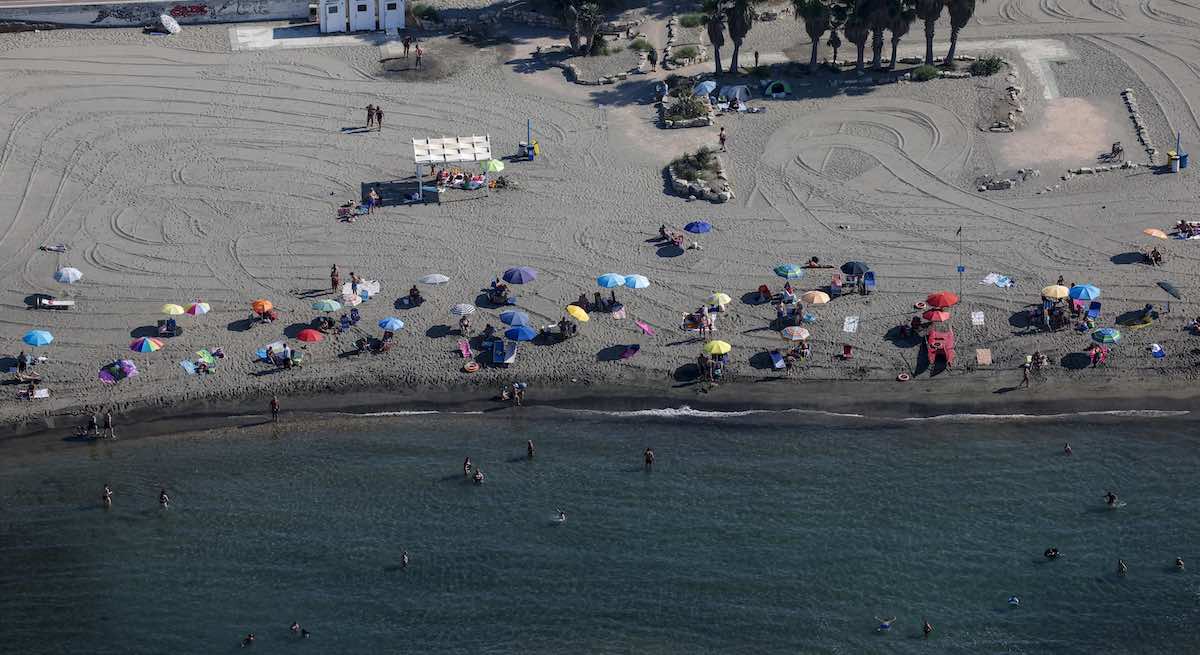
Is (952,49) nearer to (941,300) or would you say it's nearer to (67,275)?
(941,300)

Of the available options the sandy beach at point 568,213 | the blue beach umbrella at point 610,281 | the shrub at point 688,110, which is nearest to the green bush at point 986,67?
the sandy beach at point 568,213

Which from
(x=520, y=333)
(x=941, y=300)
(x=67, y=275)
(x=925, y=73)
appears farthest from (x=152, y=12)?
(x=941, y=300)

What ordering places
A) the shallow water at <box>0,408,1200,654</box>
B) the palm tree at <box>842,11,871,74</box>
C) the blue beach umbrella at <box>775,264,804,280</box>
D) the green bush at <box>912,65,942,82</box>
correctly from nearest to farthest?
the shallow water at <box>0,408,1200,654</box> < the blue beach umbrella at <box>775,264,804,280</box> < the palm tree at <box>842,11,871,74</box> < the green bush at <box>912,65,942,82</box>

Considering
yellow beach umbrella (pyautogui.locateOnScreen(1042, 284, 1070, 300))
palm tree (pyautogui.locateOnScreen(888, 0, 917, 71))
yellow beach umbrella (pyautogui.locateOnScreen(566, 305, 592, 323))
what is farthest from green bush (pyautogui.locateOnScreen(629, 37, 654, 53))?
yellow beach umbrella (pyautogui.locateOnScreen(1042, 284, 1070, 300))

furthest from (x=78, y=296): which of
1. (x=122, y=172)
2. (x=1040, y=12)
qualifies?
(x=1040, y=12)

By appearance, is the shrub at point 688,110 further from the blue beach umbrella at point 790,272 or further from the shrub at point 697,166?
the blue beach umbrella at point 790,272

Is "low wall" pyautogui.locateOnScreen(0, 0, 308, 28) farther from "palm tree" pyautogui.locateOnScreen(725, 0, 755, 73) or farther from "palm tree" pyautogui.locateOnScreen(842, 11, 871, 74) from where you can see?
"palm tree" pyautogui.locateOnScreen(842, 11, 871, 74)

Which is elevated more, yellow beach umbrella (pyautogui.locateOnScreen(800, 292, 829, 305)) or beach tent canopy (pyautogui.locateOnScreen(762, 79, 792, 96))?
beach tent canopy (pyautogui.locateOnScreen(762, 79, 792, 96))
